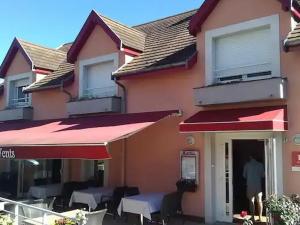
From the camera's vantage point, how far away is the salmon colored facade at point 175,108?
14531 mm

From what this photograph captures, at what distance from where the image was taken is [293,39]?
14211 millimetres

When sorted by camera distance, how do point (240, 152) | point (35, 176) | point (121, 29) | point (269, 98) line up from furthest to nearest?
point (35, 176) → point (121, 29) → point (240, 152) → point (269, 98)

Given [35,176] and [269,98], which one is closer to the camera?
[269,98]

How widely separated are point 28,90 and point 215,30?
43.4 feet

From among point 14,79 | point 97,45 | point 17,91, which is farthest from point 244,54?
point 17,91

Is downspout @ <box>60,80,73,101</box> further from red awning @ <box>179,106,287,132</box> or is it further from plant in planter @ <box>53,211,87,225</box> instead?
plant in planter @ <box>53,211,87,225</box>

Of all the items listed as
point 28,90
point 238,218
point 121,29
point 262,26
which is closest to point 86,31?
point 121,29

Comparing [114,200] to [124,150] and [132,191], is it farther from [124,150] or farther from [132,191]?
[124,150]

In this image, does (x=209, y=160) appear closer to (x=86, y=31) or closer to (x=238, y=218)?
(x=238, y=218)

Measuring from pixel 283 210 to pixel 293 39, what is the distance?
6043 millimetres

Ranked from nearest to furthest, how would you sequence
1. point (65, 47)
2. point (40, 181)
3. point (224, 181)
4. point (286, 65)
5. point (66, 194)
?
point (286, 65), point (224, 181), point (66, 194), point (40, 181), point (65, 47)

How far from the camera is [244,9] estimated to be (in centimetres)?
1608

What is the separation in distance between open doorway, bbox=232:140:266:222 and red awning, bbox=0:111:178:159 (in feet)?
12.2

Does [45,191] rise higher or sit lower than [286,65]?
lower
